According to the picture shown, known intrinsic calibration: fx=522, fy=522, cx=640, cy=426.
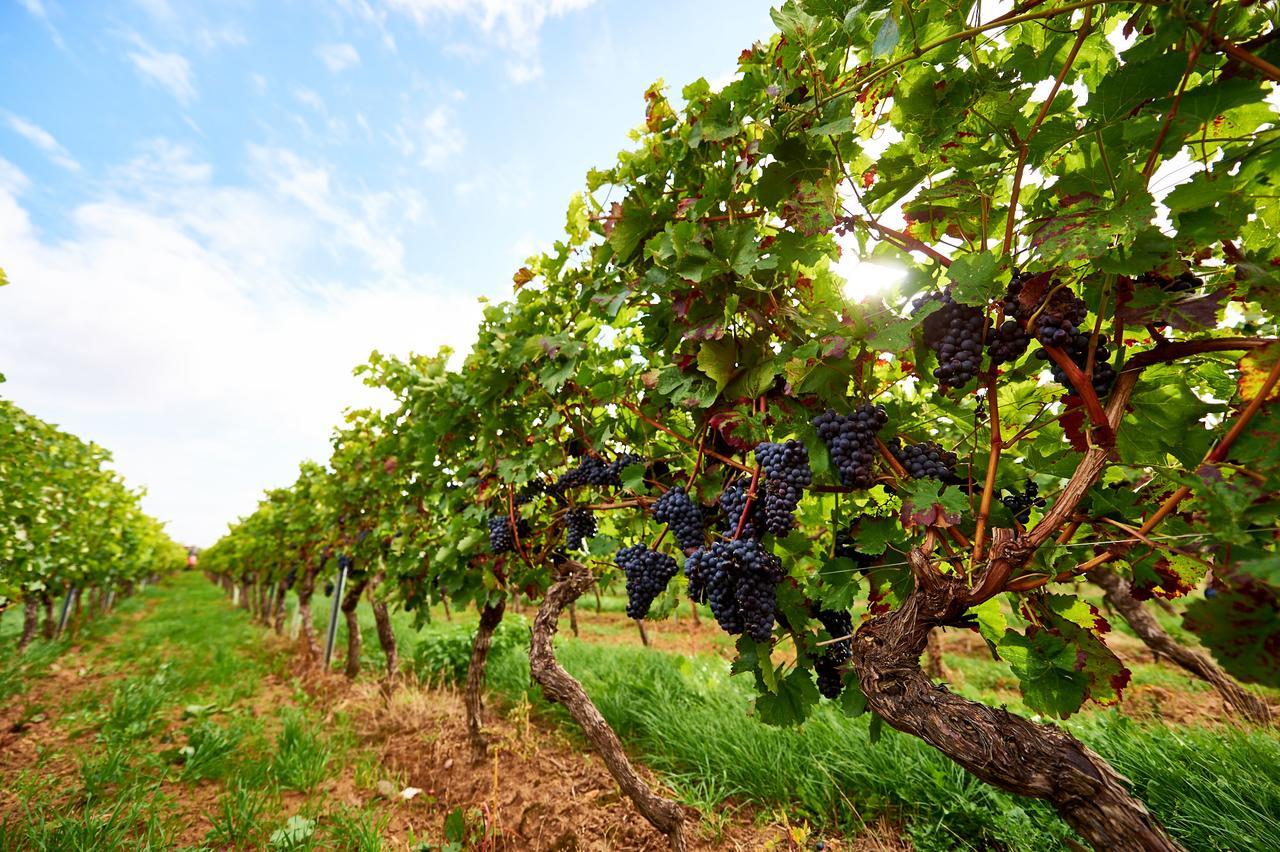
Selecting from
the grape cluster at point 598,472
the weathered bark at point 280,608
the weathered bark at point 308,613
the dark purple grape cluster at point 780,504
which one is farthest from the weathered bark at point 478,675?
the weathered bark at point 280,608

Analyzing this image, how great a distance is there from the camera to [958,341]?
124cm

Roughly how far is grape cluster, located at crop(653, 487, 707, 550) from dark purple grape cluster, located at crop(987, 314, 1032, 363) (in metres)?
1.01

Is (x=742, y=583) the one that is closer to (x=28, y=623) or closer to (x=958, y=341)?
(x=958, y=341)

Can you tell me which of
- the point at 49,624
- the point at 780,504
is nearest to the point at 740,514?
the point at 780,504

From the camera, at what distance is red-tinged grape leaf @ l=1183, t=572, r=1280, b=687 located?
2.66ft

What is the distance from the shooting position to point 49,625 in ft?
38.8

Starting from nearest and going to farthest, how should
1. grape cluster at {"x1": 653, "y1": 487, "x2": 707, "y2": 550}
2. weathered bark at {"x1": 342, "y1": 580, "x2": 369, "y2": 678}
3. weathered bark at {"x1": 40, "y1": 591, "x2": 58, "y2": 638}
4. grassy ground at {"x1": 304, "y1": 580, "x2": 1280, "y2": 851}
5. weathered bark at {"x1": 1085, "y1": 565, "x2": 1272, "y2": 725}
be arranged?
grape cluster at {"x1": 653, "y1": 487, "x2": 707, "y2": 550}, grassy ground at {"x1": 304, "y1": 580, "x2": 1280, "y2": 851}, weathered bark at {"x1": 1085, "y1": 565, "x2": 1272, "y2": 725}, weathered bark at {"x1": 342, "y1": 580, "x2": 369, "y2": 678}, weathered bark at {"x1": 40, "y1": 591, "x2": 58, "y2": 638}

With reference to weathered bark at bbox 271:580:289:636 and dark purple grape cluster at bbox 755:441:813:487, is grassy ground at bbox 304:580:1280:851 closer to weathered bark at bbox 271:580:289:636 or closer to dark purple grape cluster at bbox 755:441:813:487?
dark purple grape cluster at bbox 755:441:813:487

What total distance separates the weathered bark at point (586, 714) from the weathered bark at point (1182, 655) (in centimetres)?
398

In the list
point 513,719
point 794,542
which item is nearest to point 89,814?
point 513,719

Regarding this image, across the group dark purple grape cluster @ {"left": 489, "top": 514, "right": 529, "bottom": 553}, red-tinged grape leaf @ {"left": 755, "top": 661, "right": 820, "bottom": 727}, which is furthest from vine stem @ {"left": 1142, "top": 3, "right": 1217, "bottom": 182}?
dark purple grape cluster @ {"left": 489, "top": 514, "right": 529, "bottom": 553}

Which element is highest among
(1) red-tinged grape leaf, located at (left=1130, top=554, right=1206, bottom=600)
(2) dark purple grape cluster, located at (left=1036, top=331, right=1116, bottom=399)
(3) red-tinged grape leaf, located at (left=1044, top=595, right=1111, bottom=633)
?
(2) dark purple grape cluster, located at (left=1036, top=331, right=1116, bottom=399)

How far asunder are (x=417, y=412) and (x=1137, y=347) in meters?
4.25

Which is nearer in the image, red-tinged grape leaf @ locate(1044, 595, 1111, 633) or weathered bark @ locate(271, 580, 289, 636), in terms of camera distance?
red-tinged grape leaf @ locate(1044, 595, 1111, 633)
